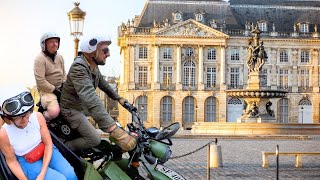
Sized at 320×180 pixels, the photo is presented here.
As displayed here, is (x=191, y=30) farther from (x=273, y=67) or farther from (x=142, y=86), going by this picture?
(x=273, y=67)

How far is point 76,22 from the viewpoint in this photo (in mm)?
15711

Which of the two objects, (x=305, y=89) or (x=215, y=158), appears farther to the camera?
(x=305, y=89)

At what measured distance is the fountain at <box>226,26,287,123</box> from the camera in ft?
136

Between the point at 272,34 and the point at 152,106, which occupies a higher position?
the point at 272,34

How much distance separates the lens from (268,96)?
4134cm

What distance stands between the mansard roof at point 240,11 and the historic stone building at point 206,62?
124mm

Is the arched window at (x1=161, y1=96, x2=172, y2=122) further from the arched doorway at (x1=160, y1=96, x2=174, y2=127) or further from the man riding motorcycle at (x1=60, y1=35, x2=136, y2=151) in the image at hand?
the man riding motorcycle at (x1=60, y1=35, x2=136, y2=151)

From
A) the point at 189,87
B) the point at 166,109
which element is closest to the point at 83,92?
the point at 166,109

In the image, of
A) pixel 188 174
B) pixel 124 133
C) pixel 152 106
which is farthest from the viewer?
pixel 152 106

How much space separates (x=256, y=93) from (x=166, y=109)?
3686 cm

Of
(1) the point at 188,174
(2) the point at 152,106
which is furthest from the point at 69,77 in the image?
(2) the point at 152,106

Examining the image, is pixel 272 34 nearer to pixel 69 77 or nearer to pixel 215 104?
pixel 215 104

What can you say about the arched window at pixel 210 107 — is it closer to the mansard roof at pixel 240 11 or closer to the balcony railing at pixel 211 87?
the balcony railing at pixel 211 87

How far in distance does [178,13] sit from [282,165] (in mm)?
62873
